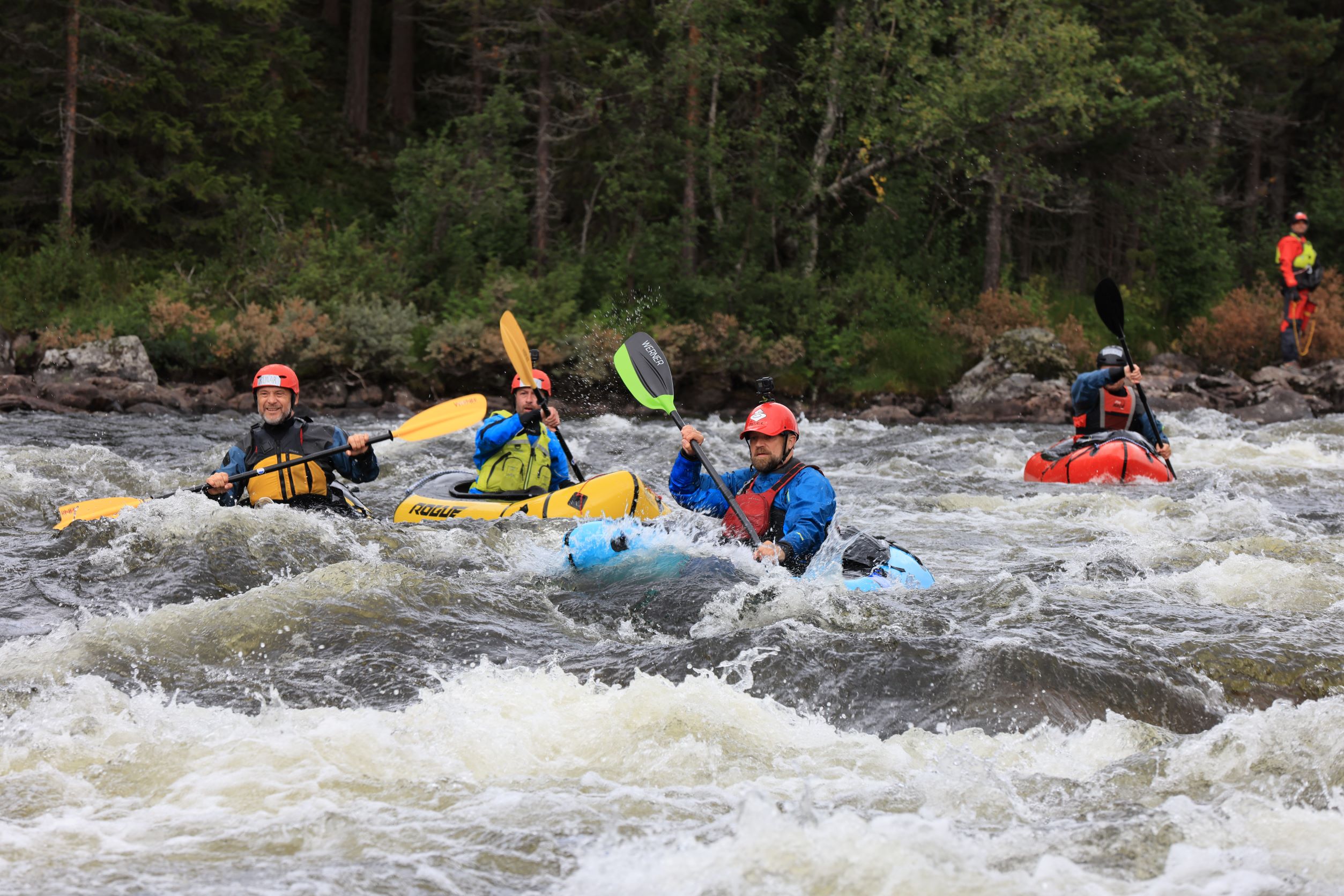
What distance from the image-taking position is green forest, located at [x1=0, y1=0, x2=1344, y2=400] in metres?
17.7

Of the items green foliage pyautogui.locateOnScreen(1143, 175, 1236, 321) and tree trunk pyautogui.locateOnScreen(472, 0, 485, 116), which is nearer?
tree trunk pyautogui.locateOnScreen(472, 0, 485, 116)

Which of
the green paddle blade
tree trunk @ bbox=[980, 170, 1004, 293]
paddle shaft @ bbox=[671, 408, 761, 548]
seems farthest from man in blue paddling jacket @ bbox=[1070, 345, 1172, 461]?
tree trunk @ bbox=[980, 170, 1004, 293]

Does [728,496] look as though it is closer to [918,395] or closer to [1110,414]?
[1110,414]

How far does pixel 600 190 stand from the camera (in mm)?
21594

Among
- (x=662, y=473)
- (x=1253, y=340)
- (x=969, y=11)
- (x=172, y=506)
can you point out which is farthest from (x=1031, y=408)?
(x=172, y=506)

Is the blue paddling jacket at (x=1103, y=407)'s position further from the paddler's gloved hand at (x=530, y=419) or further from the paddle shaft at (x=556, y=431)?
the paddler's gloved hand at (x=530, y=419)

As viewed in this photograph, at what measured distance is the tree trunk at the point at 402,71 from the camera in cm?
2395

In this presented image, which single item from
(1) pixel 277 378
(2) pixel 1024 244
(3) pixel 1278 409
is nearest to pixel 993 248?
(2) pixel 1024 244

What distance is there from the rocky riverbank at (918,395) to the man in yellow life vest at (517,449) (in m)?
8.09

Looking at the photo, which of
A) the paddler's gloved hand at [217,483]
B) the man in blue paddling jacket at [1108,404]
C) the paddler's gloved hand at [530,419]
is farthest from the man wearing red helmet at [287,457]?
the man in blue paddling jacket at [1108,404]

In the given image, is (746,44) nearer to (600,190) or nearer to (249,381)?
(600,190)

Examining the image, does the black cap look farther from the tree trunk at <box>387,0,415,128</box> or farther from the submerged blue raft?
the tree trunk at <box>387,0,415,128</box>

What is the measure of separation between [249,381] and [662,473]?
7.74 meters

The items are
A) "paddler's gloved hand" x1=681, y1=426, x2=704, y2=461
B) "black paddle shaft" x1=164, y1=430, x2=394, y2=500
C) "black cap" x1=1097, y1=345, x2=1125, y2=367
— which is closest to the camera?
"paddler's gloved hand" x1=681, y1=426, x2=704, y2=461
